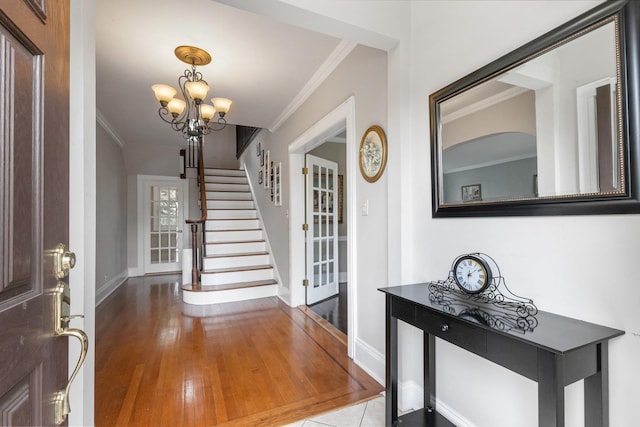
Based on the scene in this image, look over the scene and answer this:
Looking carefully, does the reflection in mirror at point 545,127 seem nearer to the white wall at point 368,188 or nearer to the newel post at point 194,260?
the white wall at point 368,188

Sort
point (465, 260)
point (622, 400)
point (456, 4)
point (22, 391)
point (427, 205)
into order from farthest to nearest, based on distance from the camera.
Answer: point (427, 205) < point (456, 4) < point (465, 260) < point (622, 400) < point (22, 391)

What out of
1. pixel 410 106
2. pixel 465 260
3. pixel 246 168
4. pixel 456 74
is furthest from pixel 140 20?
pixel 246 168

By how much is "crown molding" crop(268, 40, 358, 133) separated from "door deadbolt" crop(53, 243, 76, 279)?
2.34 m

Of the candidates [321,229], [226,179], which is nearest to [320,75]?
[321,229]

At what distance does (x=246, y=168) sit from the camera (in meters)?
6.65

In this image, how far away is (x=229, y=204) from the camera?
18.8 ft

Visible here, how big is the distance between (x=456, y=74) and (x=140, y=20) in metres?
2.13

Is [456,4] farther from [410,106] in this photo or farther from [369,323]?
[369,323]

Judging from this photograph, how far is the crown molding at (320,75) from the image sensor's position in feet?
7.92

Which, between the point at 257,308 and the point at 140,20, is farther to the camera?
the point at 257,308

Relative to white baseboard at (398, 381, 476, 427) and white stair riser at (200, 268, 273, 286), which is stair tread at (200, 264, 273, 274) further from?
white baseboard at (398, 381, 476, 427)

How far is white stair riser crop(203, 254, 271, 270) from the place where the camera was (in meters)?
4.34

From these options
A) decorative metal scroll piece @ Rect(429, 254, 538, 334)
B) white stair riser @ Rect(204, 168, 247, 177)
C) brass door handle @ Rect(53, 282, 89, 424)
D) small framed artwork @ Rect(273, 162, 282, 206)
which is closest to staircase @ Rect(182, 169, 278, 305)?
white stair riser @ Rect(204, 168, 247, 177)

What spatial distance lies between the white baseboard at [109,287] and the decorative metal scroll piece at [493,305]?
4.47m
